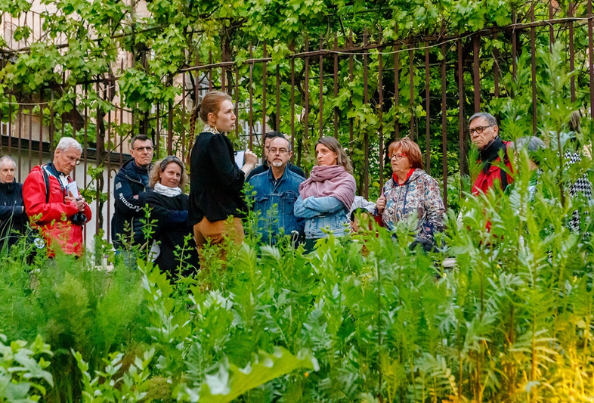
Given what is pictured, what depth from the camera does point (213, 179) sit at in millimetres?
5051

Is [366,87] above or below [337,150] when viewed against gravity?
above

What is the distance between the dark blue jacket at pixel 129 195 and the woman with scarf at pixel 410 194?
206 centimetres

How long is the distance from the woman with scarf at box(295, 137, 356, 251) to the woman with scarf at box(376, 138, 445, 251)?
294 mm

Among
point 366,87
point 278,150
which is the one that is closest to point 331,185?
point 278,150

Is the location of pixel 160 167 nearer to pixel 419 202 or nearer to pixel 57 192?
pixel 57 192

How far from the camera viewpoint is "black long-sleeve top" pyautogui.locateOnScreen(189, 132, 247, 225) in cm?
495

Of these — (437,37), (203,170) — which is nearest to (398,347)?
(203,170)

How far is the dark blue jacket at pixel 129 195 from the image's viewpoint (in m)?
6.20

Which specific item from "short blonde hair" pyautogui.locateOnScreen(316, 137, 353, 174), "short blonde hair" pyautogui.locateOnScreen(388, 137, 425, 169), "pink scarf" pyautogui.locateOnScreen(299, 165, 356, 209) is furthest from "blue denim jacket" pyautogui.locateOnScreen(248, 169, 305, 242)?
"short blonde hair" pyautogui.locateOnScreen(388, 137, 425, 169)

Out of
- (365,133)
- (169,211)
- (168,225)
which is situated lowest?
(168,225)

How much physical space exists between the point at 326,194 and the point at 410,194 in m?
0.65

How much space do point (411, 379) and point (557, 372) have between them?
0.26 m

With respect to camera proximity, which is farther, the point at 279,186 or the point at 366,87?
the point at 366,87

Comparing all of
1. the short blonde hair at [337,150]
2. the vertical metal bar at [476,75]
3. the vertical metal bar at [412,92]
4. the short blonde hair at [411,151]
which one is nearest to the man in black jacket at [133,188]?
the short blonde hair at [337,150]
